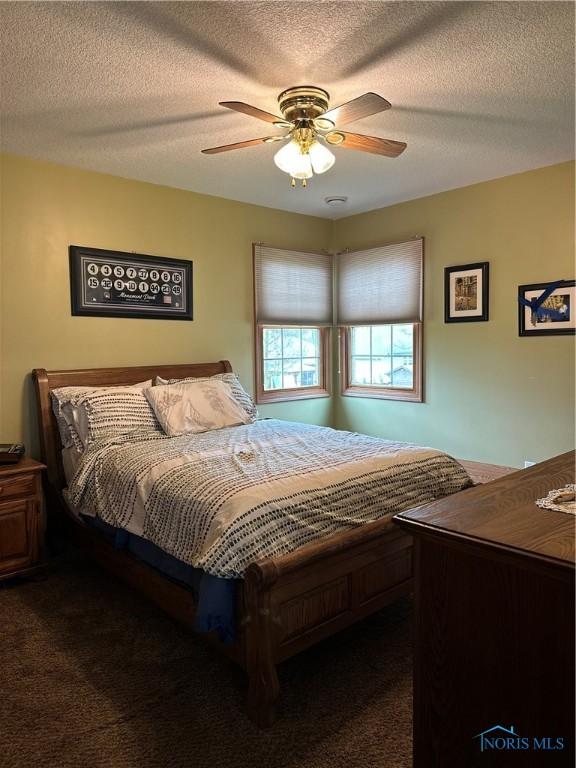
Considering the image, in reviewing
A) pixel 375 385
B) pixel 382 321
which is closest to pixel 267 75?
pixel 382 321

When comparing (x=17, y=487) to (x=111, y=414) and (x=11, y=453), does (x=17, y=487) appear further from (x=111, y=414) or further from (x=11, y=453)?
(x=111, y=414)

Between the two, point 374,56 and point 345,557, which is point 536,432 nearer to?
point 345,557

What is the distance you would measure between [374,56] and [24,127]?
1.94 m

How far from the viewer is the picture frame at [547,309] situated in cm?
357

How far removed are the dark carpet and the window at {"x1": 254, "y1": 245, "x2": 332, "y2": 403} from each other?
255 cm

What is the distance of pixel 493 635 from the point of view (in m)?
1.12

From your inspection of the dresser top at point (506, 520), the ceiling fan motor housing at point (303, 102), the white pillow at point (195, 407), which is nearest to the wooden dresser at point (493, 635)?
the dresser top at point (506, 520)

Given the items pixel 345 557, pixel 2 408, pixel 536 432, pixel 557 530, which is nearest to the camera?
pixel 557 530

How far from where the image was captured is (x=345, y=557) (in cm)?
215

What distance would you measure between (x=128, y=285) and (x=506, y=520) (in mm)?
3278

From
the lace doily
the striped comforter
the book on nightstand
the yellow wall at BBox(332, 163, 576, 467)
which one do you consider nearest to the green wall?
the yellow wall at BBox(332, 163, 576, 467)

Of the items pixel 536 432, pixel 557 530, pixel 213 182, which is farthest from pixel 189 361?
pixel 557 530

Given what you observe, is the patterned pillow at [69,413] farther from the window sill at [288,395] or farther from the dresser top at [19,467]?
the window sill at [288,395]

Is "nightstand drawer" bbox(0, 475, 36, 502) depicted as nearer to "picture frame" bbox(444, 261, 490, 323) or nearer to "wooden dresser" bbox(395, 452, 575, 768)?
"wooden dresser" bbox(395, 452, 575, 768)
